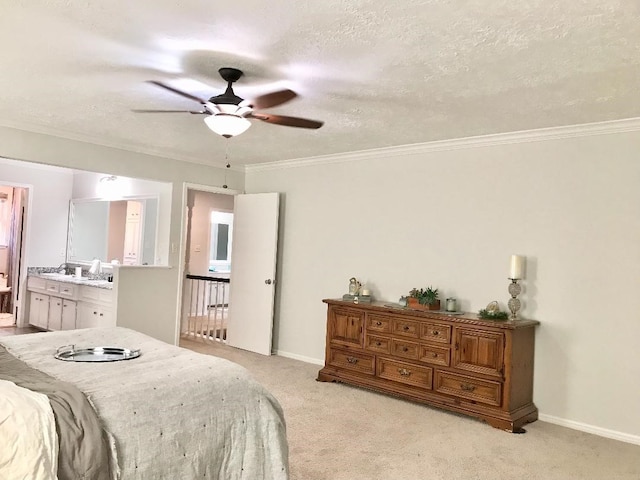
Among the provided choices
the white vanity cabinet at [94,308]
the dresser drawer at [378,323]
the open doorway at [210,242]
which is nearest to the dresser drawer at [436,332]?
the dresser drawer at [378,323]

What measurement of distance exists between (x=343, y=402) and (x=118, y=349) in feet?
7.16

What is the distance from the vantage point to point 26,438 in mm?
1671

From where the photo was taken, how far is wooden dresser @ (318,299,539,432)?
391 cm

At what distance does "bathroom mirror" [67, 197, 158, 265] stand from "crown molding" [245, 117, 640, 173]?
2.01 metres

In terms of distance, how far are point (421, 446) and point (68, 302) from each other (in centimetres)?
499

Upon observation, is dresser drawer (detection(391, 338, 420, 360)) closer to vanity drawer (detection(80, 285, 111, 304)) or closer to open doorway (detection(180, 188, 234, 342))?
vanity drawer (detection(80, 285, 111, 304))

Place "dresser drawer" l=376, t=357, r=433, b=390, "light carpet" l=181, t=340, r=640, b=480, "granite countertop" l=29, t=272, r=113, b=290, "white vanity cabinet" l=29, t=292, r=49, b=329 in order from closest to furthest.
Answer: "light carpet" l=181, t=340, r=640, b=480 < "dresser drawer" l=376, t=357, r=433, b=390 < "granite countertop" l=29, t=272, r=113, b=290 < "white vanity cabinet" l=29, t=292, r=49, b=329

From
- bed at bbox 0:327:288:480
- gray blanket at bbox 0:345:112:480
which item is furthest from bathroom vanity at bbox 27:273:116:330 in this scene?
gray blanket at bbox 0:345:112:480

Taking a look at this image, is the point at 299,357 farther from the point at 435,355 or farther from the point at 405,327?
the point at 435,355

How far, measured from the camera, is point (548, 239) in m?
4.14

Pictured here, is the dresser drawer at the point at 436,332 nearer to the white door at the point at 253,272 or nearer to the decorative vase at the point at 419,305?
the decorative vase at the point at 419,305

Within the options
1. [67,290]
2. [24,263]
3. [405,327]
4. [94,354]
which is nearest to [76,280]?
[67,290]

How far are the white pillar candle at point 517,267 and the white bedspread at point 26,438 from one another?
348cm

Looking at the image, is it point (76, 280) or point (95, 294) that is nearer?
point (95, 294)
